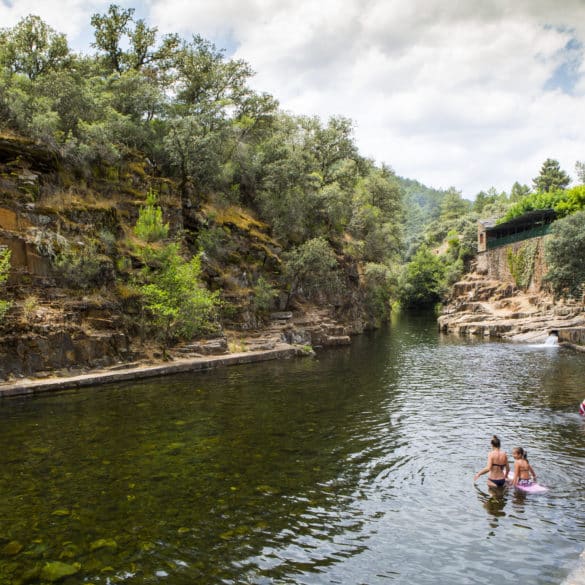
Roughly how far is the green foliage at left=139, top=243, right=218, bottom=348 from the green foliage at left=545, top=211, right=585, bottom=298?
34.6 metres

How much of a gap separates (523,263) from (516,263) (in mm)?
1706

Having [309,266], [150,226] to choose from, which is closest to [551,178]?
[309,266]

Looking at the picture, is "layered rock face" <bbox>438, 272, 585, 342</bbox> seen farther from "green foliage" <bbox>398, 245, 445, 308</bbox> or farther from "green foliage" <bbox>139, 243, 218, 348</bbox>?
"green foliage" <bbox>139, 243, 218, 348</bbox>

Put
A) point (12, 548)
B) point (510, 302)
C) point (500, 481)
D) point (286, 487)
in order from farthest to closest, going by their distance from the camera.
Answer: point (510, 302), point (286, 487), point (500, 481), point (12, 548)

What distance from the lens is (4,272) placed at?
2712cm

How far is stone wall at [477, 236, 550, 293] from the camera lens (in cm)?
6600

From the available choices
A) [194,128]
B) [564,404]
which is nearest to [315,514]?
[564,404]

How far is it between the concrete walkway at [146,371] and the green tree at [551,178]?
103 metres

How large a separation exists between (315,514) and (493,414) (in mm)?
12359

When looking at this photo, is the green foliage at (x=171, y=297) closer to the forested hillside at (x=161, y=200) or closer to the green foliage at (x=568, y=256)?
the forested hillside at (x=161, y=200)

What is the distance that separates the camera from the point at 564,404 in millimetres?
22234

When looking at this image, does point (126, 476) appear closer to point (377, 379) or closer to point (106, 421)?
point (106, 421)

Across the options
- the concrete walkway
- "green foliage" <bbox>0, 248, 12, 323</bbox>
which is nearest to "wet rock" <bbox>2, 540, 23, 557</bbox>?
the concrete walkway

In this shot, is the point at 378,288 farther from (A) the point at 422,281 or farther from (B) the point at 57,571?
(B) the point at 57,571
